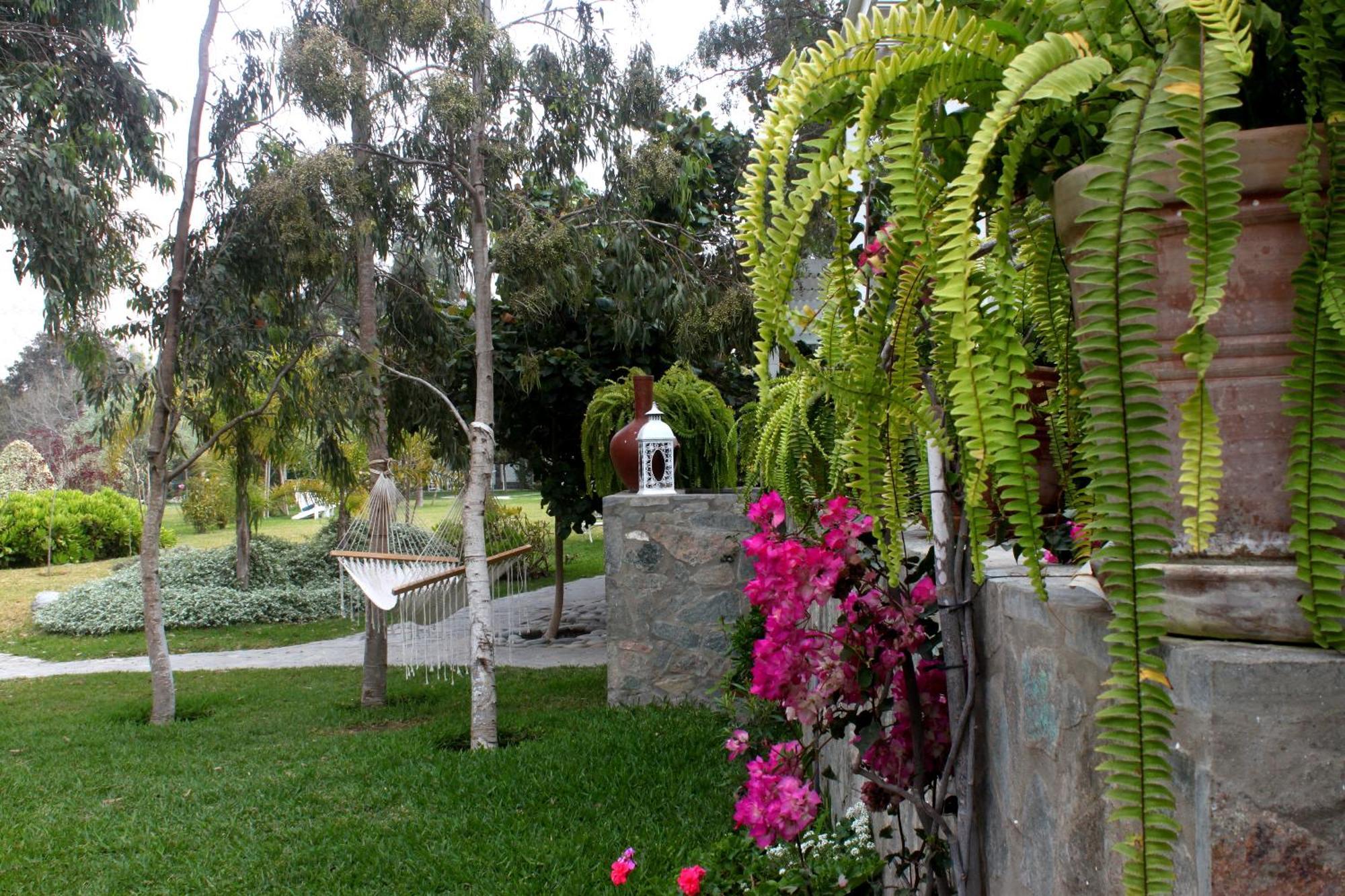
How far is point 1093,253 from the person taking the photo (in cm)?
59

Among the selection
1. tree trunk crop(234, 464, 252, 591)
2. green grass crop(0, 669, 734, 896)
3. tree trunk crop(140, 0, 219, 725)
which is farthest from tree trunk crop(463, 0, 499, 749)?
tree trunk crop(234, 464, 252, 591)

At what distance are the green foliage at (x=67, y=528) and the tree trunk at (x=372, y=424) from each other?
8450 mm

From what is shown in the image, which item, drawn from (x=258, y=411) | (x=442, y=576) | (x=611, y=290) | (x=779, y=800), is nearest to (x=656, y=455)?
(x=442, y=576)

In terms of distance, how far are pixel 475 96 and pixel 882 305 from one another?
3.33 m

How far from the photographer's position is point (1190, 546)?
2.16 feet

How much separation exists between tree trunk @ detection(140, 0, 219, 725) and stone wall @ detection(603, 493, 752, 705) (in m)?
2.21

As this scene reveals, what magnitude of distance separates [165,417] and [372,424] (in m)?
1.07

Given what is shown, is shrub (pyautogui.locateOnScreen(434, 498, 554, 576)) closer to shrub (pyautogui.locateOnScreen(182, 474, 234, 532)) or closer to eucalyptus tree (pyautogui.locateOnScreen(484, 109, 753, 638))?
eucalyptus tree (pyautogui.locateOnScreen(484, 109, 753, 638))

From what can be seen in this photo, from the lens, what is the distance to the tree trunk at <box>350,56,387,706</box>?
448cm

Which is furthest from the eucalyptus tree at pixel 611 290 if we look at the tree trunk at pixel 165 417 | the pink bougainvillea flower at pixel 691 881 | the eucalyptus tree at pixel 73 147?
the pink bougainvillea flower at pixel 691 881

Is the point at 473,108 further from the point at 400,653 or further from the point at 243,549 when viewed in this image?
the point at 243,549

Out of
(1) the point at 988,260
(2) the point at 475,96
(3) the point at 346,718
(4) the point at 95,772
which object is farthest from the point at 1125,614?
(3) the point at 346,718

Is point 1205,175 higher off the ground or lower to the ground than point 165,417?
lower

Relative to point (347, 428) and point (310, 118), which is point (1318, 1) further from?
point (347, 428)
